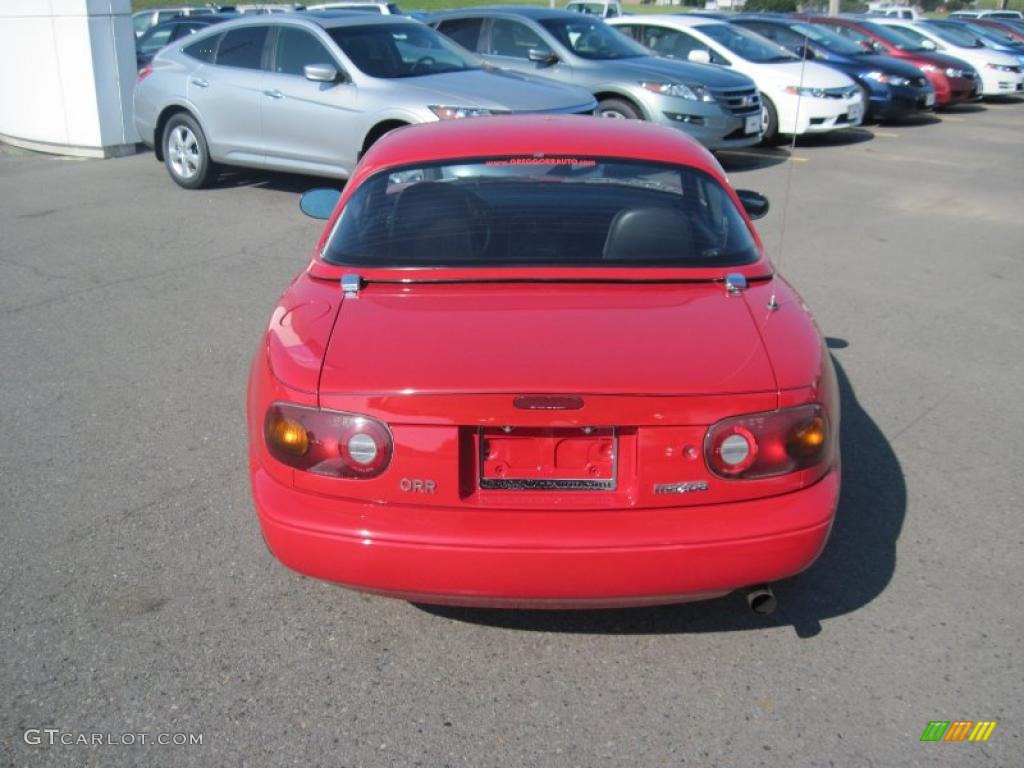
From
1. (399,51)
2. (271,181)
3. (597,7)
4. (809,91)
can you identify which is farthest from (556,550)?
(597,7)

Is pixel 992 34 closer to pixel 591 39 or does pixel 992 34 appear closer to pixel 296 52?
pixel 591 39

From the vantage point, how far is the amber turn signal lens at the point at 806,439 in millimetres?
3133

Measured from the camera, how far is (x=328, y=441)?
311cm

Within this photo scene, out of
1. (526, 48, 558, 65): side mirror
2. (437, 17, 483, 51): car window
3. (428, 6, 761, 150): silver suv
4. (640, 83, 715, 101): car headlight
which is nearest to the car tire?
(437, 17, 483, 51): car window

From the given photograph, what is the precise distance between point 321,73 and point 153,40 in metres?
11.2

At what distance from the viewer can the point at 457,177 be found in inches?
166

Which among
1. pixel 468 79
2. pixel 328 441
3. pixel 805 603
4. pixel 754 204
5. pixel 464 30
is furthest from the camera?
pixel 464 30

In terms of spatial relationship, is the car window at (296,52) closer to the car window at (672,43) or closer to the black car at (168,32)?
the car window at (672,43)

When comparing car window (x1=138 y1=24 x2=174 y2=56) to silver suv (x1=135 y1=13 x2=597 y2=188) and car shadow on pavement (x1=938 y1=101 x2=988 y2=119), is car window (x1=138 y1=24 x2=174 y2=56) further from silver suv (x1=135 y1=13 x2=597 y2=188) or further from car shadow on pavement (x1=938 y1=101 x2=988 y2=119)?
car shadow on pavement (x1=938 y1=101 x2=988 y2=119)

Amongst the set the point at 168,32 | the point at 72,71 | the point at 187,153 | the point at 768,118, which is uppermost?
the point at 72,71

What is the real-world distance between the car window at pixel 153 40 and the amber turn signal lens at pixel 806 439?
18383 mm

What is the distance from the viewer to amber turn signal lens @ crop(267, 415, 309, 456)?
3.15 meters

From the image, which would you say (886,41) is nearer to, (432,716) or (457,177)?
(457,177)

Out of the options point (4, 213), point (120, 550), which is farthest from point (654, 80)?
point (120, 550)
